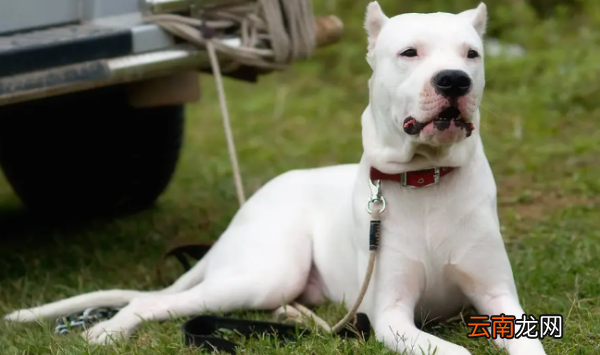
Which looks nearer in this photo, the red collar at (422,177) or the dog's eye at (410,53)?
the dog's eye at (410,53)

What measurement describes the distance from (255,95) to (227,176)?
92.7 inches

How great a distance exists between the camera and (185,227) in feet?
16.7

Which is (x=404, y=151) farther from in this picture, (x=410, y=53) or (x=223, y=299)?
(x=223, y=299)

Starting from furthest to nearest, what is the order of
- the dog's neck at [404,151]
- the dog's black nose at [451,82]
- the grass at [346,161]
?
the grass at [346,161] < the dog's neck at [404,151] < the dog's black nose at [451,82]

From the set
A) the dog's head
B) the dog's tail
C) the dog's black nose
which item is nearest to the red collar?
the dog's head

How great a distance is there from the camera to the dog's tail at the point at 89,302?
11.8 feet

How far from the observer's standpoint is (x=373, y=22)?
3.11 metres

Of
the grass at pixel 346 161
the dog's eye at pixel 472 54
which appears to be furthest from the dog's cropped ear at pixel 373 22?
the grass at pixel 346 161

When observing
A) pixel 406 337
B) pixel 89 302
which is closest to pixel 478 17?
pixel 406 337

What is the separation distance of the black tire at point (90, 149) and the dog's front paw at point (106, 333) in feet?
5.46

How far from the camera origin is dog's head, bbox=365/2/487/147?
2.73 m

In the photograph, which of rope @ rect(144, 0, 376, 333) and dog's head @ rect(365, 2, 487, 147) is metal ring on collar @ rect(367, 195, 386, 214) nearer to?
dog's head @ rect(365, 2, 487, 147)

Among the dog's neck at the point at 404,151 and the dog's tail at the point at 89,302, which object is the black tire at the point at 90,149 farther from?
the dog's neck at the point at 404,151

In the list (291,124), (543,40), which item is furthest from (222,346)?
(543,40)
